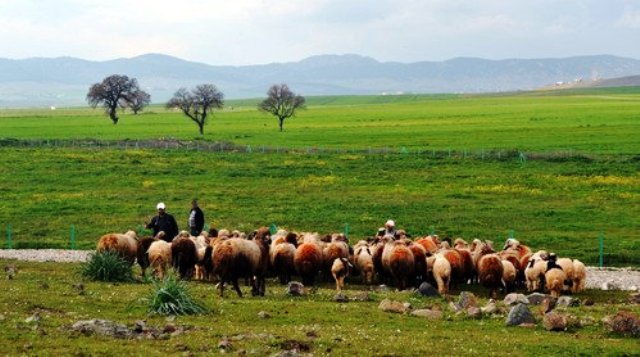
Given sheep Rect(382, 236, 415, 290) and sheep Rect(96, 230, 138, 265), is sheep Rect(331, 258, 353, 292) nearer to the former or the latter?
sheep Rect(382, 236, 415, 290)

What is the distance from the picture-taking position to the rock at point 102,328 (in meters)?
16.8

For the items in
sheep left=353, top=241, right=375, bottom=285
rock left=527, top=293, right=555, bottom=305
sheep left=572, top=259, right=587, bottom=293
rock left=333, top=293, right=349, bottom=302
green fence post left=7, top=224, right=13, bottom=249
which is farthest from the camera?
green fence post left=7, top=224, right=13, bottom=249

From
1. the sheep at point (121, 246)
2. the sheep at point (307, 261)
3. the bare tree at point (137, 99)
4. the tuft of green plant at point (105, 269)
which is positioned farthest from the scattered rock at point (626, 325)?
the bare tree at point (137, 99)

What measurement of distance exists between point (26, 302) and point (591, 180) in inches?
1786

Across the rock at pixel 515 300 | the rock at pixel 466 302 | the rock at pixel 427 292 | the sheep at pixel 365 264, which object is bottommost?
the sheep at pixel 365 264

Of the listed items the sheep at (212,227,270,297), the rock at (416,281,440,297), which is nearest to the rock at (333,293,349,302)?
the sheep at (212,227,270,297)

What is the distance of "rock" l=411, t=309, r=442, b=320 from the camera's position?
20.0 m

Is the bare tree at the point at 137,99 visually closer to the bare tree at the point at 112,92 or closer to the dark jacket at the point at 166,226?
the bare tree at the point at 112,92

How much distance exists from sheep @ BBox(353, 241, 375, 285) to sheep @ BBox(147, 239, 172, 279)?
20.6 feet

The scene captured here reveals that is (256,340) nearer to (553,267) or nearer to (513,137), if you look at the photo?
(553,267)

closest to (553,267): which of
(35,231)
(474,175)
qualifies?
(35,231)

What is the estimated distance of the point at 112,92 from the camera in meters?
157

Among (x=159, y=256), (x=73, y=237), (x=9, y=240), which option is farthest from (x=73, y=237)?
(x=159, y=256)

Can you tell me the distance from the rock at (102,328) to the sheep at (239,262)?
19.8 feet
